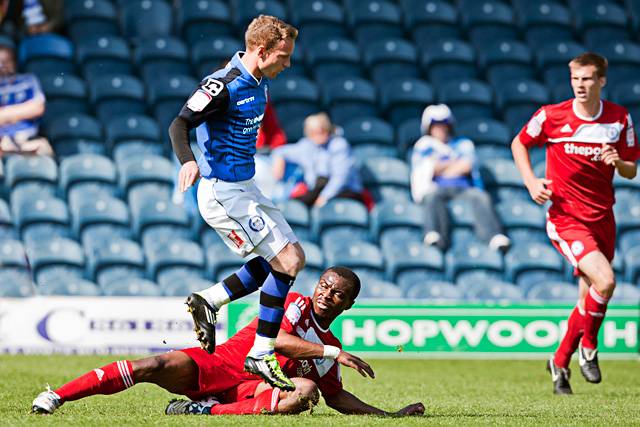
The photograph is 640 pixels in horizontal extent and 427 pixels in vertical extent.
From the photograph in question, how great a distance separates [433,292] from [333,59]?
4.21 m

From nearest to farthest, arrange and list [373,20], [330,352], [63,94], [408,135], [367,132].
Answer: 1. [330,352]
2. [63,94]
3. [367,132]
4. [408,135]
5. [373,20]

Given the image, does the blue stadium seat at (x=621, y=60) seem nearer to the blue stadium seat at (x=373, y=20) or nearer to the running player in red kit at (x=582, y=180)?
the blue stadium seat at (x=373, y=20)

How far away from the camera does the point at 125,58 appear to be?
14289 millimetres

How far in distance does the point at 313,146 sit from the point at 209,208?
6343 mm

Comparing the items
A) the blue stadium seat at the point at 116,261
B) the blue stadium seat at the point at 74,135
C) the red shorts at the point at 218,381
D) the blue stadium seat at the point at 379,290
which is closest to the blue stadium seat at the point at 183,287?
the blue stadium seat at the point at 116,261

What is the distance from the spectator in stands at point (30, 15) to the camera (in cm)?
1398

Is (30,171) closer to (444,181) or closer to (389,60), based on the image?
(444,181)

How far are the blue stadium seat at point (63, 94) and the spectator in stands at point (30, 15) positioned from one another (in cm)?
80

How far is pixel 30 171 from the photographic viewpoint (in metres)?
12.5

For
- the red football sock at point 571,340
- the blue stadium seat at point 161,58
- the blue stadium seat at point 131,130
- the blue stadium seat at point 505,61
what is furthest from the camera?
the blue stadium seat at point 505,61

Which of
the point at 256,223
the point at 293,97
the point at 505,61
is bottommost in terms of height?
the point at 256,223

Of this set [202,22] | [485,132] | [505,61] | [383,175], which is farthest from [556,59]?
[202,22]

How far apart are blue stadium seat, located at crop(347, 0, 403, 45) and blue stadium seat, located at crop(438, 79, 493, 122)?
1368mm

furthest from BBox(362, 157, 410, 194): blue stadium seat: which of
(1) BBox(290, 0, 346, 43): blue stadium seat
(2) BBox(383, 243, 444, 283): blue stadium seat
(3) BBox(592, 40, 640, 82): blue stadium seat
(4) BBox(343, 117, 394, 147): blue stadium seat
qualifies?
(3) BBox(592, 40, 640, 82): blue stadium seat
